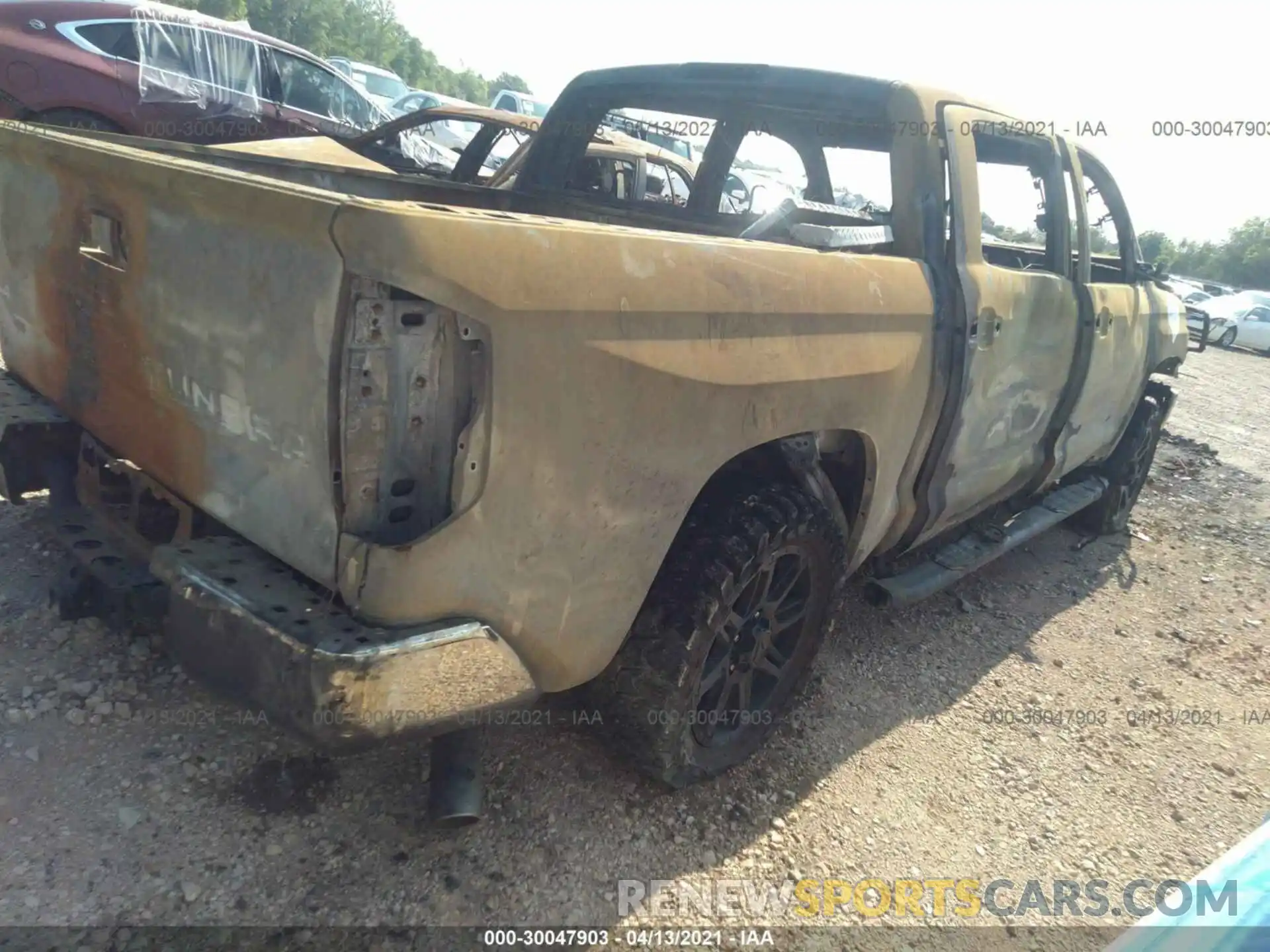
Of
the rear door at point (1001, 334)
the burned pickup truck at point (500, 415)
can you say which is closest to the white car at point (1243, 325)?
the rear door at point (1001, 334)

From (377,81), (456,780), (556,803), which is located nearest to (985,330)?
(556,803)

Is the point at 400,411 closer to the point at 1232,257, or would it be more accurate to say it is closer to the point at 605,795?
the point at 605,795

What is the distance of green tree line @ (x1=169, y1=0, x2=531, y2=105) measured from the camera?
32.8 metres

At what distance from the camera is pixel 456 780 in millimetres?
Result: 1982

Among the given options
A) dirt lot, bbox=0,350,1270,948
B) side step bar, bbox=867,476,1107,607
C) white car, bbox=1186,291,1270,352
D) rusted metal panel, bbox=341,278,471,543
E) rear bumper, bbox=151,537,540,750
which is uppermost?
rusted metal panel, bbox=341,278,471,543

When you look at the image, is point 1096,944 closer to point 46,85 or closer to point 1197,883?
point 1197,883

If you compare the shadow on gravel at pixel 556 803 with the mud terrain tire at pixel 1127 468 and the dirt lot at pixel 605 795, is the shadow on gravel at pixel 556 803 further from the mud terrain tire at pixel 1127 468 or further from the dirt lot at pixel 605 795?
the mud terrain tire at pixel 1127 468

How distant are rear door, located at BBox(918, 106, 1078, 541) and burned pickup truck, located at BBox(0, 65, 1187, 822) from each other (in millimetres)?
20

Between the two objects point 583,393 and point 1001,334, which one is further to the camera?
point 1001,334

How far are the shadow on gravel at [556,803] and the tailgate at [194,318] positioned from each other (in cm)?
78

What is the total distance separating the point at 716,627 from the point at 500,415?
0.91m

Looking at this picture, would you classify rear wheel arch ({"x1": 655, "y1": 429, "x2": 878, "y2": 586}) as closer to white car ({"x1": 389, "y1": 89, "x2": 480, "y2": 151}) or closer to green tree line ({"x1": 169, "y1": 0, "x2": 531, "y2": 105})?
white car ({"x1": 389, "y1": 89, "x2": 480, "y2": 151})

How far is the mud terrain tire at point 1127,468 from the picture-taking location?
199 inches

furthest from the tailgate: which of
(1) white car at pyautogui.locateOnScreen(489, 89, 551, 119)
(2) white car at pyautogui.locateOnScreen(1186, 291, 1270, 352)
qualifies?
(2) white car at pyautogui.locateOnScreen(1186, 291, 1270, 352)
